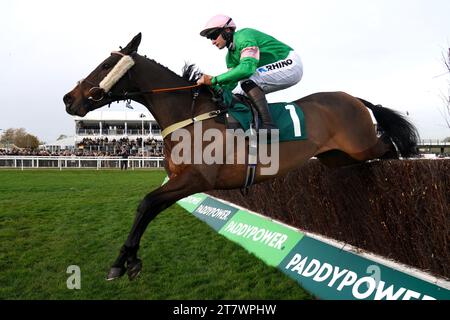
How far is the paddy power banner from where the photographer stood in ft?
9.32

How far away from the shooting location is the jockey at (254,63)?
3369mm

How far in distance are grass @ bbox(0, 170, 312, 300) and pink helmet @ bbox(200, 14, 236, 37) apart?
7.44 feet

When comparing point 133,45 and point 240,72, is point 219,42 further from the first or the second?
point 133,45

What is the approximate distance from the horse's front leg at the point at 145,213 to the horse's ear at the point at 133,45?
122cm

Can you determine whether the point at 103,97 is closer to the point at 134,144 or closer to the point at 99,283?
the point at 99,283

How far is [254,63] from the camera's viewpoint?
3.36 m

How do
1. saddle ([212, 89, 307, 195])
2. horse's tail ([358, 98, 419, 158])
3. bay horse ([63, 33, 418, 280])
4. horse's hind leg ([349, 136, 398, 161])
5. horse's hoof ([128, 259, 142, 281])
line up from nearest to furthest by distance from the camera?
horse's hoof ([128, 259, 142, 281]) → bay horse ([63, 33, 418, 280]) → saddle ([212, 89, 307, 195]) → horse's hind leg ([349, 136, 398, 161]) → horse's tail ([358, 98, 419, 158])

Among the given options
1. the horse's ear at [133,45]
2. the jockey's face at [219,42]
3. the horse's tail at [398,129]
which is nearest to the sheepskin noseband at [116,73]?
the horse's ear at [133,45]

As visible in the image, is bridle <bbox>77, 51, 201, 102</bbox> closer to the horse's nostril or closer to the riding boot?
the horse's nostril

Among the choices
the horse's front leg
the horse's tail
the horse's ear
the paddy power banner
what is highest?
the horse's ear

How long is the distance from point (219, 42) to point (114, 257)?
8.87ft

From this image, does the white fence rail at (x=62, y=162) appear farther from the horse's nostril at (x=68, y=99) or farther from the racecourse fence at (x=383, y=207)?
the horse's nostril at (x=68, y=99)

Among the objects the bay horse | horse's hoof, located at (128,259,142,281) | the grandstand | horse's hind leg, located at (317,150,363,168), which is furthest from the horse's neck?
the grandstand
